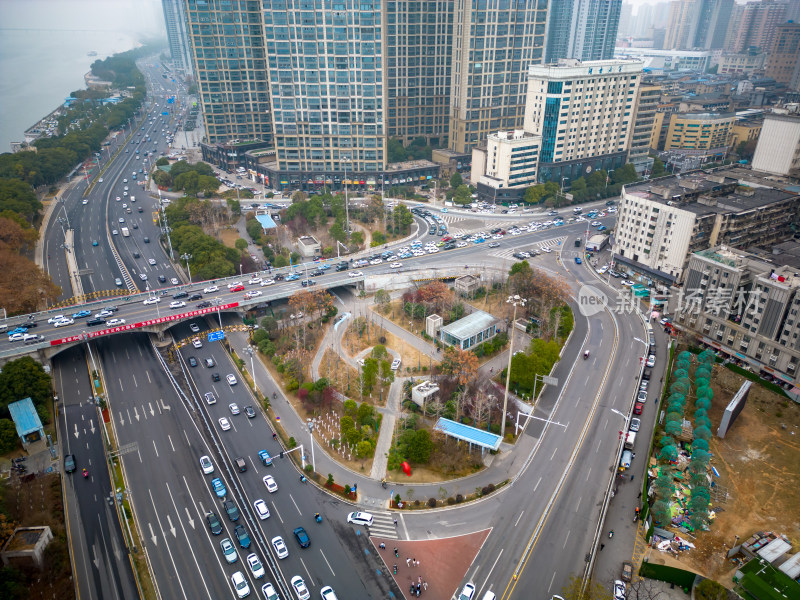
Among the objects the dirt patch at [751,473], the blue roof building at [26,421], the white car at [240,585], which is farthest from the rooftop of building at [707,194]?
the blue roof building at [26,421]

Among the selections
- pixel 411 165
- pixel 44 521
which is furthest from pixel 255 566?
pixel 411 165

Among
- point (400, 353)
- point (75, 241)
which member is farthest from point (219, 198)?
point (400, 353)

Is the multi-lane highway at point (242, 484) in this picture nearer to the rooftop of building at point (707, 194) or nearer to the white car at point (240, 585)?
the white car at point (240, 585)

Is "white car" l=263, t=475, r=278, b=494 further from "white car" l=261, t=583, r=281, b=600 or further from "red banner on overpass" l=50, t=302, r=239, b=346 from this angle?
"red banner on overpass" l=50, t=302, r=239, b=346

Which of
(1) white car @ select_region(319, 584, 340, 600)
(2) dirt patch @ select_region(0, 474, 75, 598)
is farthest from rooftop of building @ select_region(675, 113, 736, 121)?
(2) dirt patch @ select_region(0, 474, 75, 598)

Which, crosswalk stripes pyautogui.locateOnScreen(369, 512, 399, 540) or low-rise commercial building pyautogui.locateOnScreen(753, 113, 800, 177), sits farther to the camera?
low-rise commercial building pyautogui.locateOnScreen(753, 113, 800, 177)

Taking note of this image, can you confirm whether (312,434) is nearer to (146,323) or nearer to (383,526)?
(383,526)
